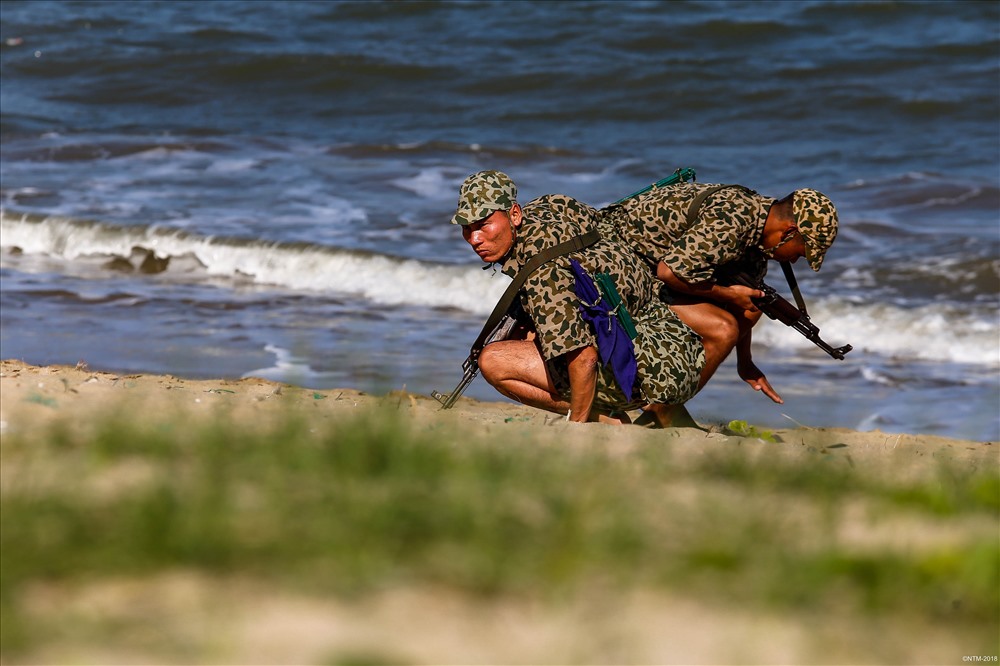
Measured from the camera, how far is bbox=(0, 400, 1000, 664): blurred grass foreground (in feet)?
8.10

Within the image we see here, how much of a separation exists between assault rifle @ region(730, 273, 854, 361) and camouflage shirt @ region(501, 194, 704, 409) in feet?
1.37

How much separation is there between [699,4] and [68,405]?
1839cm

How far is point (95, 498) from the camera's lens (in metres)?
2.91

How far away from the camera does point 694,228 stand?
18.5 feet

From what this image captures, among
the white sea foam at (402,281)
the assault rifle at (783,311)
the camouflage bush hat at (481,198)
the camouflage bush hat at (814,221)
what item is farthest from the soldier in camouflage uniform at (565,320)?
the white sea foam at (402,281)

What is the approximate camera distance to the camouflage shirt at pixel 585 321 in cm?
518

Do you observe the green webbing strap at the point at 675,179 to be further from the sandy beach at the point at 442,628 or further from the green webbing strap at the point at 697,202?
the sandy beach at the point at 442,628

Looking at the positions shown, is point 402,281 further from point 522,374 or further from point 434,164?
point 522,374

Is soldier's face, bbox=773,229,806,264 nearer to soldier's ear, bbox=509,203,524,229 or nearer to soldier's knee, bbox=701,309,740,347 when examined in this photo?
soldier's knee, bbox=701,309,740,347

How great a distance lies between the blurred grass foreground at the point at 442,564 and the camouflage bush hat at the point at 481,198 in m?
1.93

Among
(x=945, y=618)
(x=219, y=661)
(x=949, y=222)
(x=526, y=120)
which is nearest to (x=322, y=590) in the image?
(x=219, y=661)

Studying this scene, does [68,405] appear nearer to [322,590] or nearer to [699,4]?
[322,590]

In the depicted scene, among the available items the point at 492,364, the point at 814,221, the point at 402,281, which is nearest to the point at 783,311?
the point at 814,221

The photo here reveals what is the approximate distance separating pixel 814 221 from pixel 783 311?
75cm
